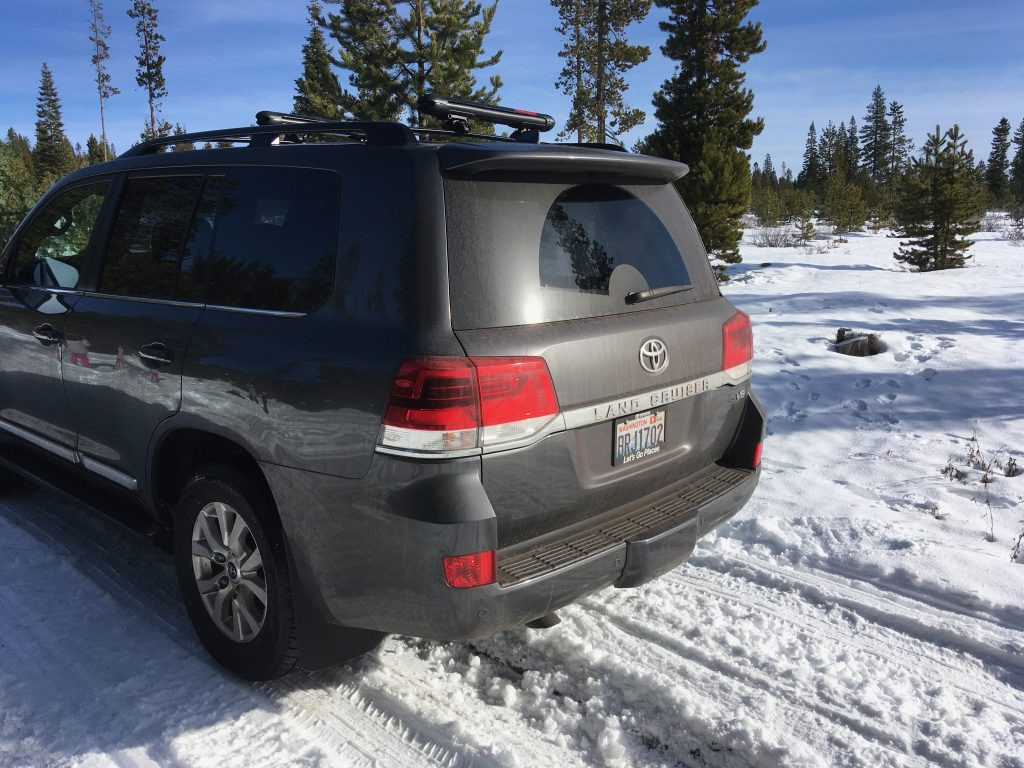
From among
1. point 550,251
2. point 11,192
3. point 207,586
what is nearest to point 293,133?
point 550,251

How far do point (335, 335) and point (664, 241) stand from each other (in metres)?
1.44

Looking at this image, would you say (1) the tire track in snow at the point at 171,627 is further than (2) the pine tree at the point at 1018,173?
No

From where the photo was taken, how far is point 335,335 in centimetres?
233

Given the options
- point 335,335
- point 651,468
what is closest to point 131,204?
point 335,335

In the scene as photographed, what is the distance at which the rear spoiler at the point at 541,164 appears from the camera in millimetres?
2309

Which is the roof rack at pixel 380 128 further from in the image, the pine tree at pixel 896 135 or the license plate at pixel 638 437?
the pine tree at pixel 896 135

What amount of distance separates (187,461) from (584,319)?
1819 mm

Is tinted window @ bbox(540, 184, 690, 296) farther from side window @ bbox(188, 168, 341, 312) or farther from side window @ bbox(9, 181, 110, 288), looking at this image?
side window @ bbox(9, 181, 110, 288)

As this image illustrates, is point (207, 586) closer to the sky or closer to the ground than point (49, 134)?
closer to the ground

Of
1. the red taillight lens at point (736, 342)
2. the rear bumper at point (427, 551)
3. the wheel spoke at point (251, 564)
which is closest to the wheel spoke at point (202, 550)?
the wheel spoke at point (251, 564)

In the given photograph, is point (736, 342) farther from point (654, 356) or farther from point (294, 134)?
point (294, 134)

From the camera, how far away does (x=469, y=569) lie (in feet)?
7.12

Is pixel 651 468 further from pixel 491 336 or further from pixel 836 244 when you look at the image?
pixel 836 244

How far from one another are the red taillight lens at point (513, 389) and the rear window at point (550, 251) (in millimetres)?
146
